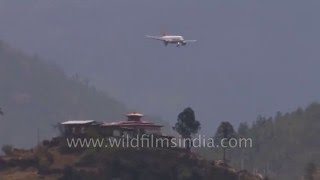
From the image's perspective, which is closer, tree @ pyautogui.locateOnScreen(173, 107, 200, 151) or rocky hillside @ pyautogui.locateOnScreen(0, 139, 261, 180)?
rocky hillside @ pyautogui.locateOnScreen(0, 139, 261, 180)

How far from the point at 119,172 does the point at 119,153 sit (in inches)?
96.9

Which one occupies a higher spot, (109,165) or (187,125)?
(187,125)

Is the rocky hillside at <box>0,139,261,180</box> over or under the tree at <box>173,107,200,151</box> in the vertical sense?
under

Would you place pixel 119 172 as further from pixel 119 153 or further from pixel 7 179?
pixel 7 179

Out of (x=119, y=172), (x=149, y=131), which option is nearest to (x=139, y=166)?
(x=119, y=172)

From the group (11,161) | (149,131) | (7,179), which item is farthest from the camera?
(149,131)

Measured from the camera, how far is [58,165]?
454 feet

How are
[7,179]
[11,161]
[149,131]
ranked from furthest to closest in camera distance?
1. [149,131]
2. [11,161]
3. [7,179]

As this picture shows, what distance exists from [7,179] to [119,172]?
14.6 meters

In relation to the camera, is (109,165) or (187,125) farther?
(187,125)

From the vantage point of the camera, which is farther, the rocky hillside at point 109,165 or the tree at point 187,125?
the tree at point 187,125

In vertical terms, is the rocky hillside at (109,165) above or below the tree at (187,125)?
below

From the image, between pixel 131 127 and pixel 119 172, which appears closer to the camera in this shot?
pixel 119 172

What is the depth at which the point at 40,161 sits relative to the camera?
13888 cm
